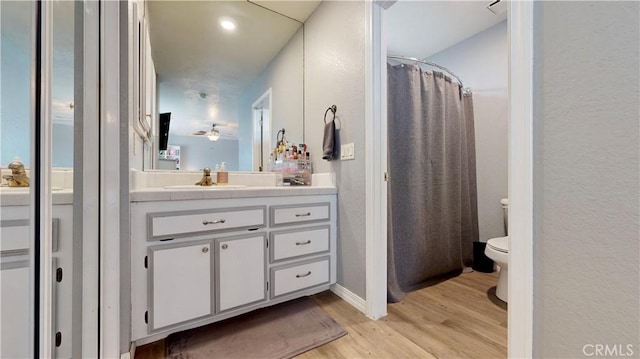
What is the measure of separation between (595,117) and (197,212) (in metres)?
1.56

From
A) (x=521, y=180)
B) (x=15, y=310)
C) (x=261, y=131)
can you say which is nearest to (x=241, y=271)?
(x=15, y=310)

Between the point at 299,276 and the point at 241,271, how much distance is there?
395mm

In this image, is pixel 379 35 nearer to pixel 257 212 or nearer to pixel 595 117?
pixel 595 117

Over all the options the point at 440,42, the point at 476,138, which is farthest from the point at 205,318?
the point at 440,42

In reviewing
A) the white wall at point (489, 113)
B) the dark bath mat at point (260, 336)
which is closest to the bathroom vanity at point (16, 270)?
the dark bath mat at point (260, 336)

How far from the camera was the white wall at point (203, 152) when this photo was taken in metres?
1.81

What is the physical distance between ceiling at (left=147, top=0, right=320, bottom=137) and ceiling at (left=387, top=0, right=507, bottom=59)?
844 mm

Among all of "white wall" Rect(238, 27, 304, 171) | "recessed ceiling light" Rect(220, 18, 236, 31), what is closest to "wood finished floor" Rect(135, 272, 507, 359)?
"white wall" Rect(238, 27, 304, 171)

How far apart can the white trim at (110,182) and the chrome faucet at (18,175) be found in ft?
1.46

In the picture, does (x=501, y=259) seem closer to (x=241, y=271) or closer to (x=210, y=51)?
(x=241, y=271)

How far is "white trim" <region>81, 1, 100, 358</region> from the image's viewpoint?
96 cm

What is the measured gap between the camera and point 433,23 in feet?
7.61

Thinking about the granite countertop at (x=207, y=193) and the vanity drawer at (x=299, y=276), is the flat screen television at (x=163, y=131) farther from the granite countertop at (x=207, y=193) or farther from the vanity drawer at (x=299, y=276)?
the vanity drawer at (x=299, y=276)

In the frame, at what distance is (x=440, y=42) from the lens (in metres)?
2.64
